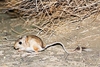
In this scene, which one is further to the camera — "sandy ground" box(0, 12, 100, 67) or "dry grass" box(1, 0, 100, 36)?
"dry grass" box(1, 0, 100, 36)

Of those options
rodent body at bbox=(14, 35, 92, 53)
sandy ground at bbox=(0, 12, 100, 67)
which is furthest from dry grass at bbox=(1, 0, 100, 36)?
rodent body at bbox=(14, 35, 92, 53)

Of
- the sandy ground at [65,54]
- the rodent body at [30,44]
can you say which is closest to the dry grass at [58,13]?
the sandy ground at [65,54]

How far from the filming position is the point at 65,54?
4910mm

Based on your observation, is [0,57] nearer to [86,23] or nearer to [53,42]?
[53,42]

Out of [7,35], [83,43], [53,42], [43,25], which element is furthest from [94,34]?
[7,35]

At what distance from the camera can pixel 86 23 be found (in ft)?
20.0

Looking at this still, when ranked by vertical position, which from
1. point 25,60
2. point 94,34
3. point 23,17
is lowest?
point 25,60

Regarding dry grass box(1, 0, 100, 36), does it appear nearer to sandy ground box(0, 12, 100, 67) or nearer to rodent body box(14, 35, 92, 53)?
sandy ground box(0, 12, 100, 67)

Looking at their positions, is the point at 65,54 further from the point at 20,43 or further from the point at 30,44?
the point at 20,43

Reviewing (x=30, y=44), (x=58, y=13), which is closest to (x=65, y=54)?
(x=30, y=44)

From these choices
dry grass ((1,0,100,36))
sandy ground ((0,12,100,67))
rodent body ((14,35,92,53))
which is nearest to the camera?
sandy ground ((0,12,100,67))

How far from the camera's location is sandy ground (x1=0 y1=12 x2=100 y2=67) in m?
4.56

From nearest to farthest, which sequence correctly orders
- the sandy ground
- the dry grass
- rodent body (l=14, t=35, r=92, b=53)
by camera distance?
the sandy ground → rodent body (l=14, t=35, r=92, b=53) → the dry grass

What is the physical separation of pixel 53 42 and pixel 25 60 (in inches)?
36.0
